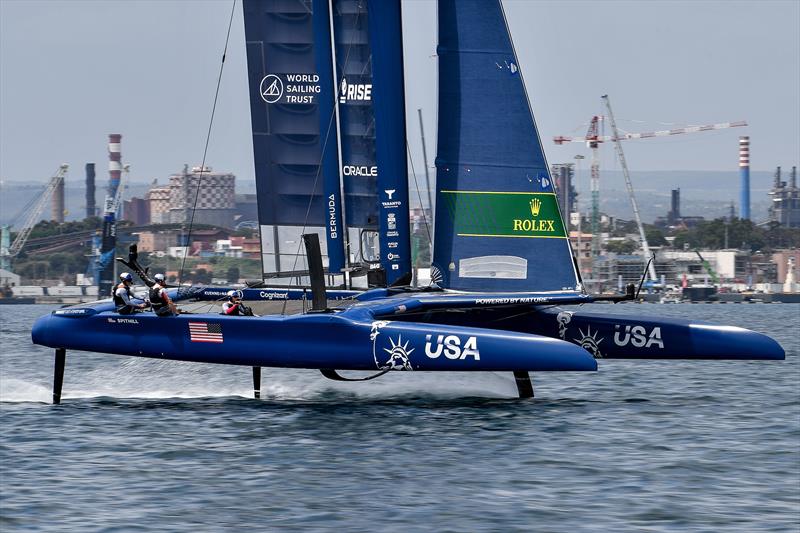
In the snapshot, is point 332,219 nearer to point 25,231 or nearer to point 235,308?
point 235,308

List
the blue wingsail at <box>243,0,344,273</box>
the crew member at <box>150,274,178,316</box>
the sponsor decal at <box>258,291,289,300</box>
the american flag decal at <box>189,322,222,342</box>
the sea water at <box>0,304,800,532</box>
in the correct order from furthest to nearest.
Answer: the blue wingsail at <box>243,0,344,273</box>, the sponsor decal at <box>258,291,289,300</box>, the crew member at <box>150,274,178,316</box>, the american flag decal at <box>189,322,222,342</box>, the sea water at <box>0,304,800,532</box>

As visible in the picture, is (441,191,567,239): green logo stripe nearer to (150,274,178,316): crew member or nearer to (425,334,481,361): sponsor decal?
(425,334,481,361): sponsor decal

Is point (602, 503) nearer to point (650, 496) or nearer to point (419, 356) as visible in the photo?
point (650, 496)

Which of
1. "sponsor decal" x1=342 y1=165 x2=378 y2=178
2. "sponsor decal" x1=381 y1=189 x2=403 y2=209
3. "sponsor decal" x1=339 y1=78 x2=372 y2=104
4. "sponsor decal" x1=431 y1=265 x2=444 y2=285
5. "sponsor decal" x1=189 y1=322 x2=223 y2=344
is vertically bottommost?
"sponsor decal" x1=189 y1=322 x2=223 y2=344

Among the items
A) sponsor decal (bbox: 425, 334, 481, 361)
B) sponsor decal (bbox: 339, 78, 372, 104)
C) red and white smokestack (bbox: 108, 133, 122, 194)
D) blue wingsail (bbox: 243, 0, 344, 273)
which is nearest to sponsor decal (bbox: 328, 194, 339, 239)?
blue wingsail (bbox: 243, 0, 344, 273)

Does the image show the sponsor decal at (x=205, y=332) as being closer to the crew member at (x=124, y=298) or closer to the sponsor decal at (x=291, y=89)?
the crew member at (x=124, y=298)

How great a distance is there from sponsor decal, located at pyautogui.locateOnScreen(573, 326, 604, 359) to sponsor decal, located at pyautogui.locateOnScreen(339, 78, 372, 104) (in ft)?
17.1

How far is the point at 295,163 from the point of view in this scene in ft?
67.2

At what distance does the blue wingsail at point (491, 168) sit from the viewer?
50.1ft

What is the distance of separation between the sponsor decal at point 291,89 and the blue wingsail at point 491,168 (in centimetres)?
522

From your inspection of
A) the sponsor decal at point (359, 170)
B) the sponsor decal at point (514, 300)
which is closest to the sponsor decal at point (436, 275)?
the sponsor decal at point (514, 300)

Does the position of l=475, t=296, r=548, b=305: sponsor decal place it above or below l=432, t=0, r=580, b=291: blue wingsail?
below

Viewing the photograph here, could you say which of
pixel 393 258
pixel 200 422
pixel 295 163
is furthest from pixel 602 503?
pixel 295 163

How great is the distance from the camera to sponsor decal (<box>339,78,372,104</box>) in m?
18.9
